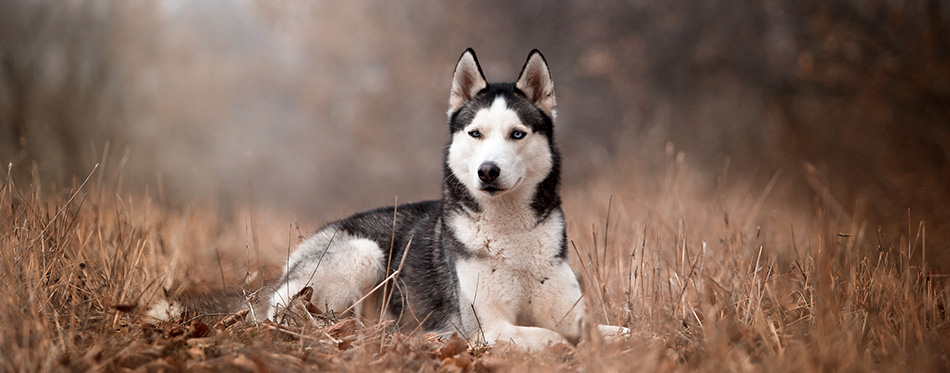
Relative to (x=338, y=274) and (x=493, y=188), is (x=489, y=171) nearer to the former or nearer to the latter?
(x=493, y=188)

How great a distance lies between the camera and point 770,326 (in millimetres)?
2760

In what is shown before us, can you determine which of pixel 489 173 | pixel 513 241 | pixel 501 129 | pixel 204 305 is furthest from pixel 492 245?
pixel 204 305

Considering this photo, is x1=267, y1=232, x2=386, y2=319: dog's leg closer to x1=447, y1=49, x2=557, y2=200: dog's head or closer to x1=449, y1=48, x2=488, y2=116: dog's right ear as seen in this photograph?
x1=447, y1=49, x2=557, y2=200: dog's head

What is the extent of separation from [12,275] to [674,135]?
958 cm

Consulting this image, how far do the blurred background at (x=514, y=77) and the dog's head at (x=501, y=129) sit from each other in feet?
4.40

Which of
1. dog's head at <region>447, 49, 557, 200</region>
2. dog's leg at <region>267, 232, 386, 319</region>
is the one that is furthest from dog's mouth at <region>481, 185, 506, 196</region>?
dog's leg at <region>267, 232, 386, 319</region>

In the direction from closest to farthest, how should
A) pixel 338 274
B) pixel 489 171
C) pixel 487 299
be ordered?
1. pixel 489 171
2. pixel 487 299
3. pixel 338 274

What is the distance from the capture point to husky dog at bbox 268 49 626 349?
3246 millimetres

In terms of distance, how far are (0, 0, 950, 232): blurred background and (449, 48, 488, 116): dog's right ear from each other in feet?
4.57

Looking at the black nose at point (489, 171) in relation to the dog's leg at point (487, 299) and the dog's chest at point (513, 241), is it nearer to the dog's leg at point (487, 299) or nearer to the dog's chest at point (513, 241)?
the dog's chest at point (513, 241)

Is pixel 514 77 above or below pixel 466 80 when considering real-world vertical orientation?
below

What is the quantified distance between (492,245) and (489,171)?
1.60ft

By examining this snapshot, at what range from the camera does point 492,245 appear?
3340 mm

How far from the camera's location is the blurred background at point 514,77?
703cm
